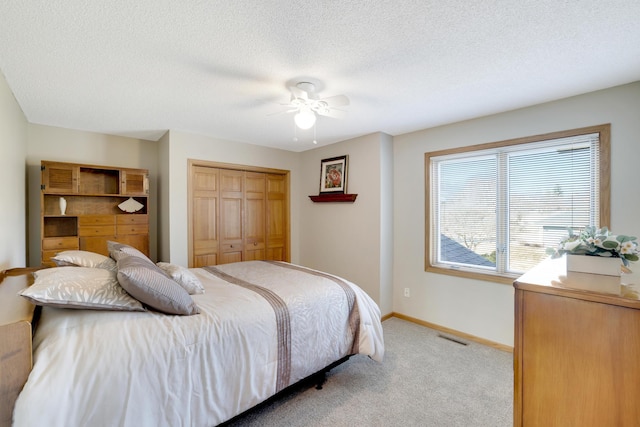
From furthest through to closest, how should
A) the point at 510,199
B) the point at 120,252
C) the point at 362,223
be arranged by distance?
the point at 362,223 → the point at 510,199 → the point at 120,252

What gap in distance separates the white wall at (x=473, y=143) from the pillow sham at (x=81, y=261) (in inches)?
121

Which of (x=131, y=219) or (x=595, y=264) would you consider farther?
(x=131, y=219)

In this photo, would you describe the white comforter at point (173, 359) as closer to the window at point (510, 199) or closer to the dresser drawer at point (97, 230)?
the window at point (510, 199)

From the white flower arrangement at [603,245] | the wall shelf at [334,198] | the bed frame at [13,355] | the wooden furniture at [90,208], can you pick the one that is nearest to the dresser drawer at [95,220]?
the wooden furniture at [90,208]

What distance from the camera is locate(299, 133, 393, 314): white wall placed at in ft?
11.6

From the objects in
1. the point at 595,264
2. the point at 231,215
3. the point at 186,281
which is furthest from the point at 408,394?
the point at 231,215

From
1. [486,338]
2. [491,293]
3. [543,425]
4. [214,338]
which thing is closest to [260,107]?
[214,338]

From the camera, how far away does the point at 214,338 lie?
61.1 inches

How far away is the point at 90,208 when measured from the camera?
349cm

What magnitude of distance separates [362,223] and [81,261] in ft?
9.46

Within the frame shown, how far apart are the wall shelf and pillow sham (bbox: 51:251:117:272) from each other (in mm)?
2657

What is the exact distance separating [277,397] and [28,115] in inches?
146

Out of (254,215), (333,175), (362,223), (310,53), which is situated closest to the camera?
(310,53)

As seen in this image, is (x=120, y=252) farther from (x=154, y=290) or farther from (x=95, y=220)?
(x=95, y=220)
